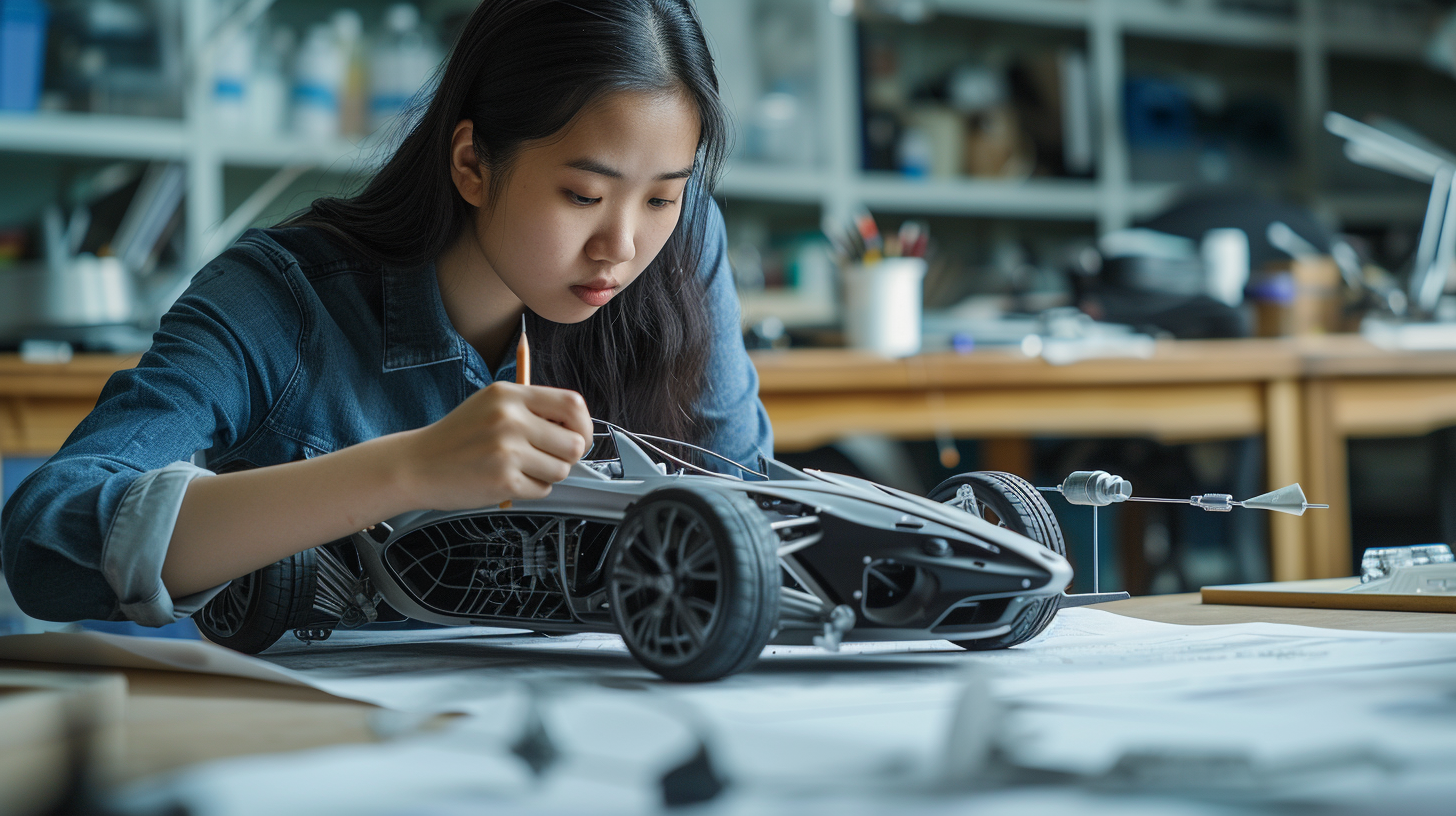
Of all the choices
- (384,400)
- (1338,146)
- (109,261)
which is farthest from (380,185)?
(1338,146)

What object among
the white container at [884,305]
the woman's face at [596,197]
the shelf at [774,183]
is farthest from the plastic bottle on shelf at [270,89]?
the woman's face at [596,197]

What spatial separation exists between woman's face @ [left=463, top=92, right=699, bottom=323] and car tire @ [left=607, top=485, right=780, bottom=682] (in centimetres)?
28

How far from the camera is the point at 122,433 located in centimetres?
58

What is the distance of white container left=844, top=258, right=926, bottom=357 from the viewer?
1718 mm

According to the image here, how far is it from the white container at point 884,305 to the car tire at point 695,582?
128cm

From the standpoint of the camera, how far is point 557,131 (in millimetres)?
697

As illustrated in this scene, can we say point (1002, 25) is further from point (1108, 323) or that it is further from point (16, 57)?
point (16, 57)

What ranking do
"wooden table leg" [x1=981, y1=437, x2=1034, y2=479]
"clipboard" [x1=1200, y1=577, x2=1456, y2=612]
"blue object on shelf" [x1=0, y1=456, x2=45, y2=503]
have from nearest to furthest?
"clipboard" [x1=1200, y1=577, x2=1456, y2=612] < "blue object on shelf" [x1=0, y1=456, x2=45, y2=503] < "wooden table leg" [x1=981, y1=437, x2=1034, y2=479]

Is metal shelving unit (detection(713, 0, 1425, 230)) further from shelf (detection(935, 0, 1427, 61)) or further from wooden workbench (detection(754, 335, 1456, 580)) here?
wooden workbench (detection(754, 335, 1456, 580))

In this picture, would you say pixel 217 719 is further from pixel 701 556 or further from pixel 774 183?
pixel 774 183

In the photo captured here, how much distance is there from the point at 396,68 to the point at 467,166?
4.64 feet

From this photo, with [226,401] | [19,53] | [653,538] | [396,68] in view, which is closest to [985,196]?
[396,68]

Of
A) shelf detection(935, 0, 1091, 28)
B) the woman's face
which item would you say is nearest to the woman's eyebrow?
the woman's face

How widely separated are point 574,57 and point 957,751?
53cm
